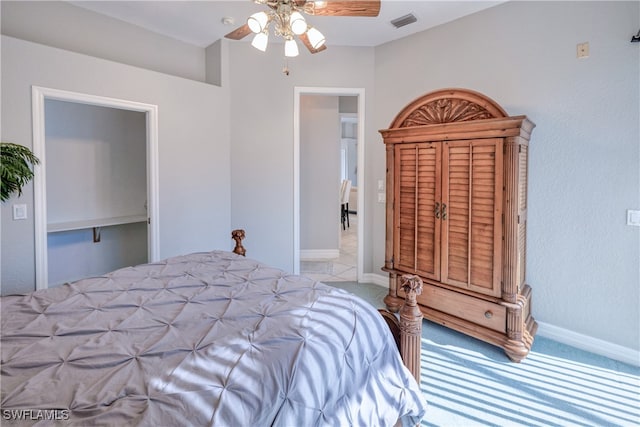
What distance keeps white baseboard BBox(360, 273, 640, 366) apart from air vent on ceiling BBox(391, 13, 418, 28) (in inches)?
→ 120

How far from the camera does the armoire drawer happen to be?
8.25ft

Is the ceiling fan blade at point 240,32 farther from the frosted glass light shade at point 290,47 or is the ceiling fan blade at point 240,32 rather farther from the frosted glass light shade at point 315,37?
the frosted glass light shade at point 315,37

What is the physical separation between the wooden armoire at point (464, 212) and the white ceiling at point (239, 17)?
100cm

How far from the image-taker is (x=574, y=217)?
2633 millimetres

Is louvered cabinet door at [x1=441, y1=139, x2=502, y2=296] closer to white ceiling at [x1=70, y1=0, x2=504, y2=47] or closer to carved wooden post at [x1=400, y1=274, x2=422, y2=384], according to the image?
carved wooden post at [x1=400, y1=274, x2=422, y2=384]

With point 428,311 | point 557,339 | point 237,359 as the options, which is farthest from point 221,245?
point 557,339

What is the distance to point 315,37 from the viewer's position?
7.16 feet

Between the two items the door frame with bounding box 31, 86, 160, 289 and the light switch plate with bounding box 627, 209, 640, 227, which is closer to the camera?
the light switch plate with bounding box 627, 209, 640, 227

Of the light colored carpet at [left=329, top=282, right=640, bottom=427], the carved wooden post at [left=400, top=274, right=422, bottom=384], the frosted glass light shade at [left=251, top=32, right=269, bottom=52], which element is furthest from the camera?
the frosted glass light shade at [left=251, top=32, right=269, bottom=52]

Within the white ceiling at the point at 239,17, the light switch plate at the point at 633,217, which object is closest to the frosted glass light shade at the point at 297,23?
the white ceiling at the point at 239,17

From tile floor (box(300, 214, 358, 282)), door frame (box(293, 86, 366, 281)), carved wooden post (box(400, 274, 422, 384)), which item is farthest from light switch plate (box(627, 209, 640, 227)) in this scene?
tile floor (box(300, 214, 358, 282))

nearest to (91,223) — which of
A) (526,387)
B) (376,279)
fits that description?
(376,279)

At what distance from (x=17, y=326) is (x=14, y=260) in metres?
1.71

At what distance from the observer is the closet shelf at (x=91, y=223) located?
348 cm
